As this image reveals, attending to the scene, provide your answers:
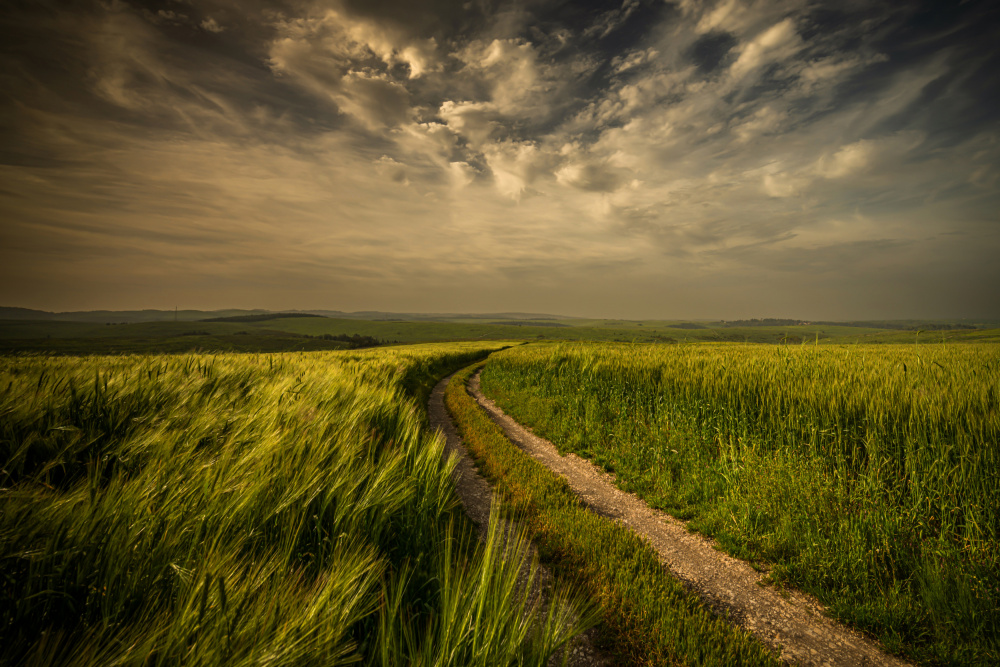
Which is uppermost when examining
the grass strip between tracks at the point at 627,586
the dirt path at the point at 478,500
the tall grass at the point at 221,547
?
the tall grass at the point at 221,547

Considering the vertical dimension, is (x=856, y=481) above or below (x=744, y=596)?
above

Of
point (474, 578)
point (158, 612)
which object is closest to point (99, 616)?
point (158, 612)

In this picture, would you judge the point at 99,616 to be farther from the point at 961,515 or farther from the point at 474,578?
the point at 961,515

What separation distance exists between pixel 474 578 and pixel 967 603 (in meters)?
4.31

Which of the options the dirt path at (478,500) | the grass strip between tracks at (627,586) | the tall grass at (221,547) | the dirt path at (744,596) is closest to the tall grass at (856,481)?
the dirt path at (744,596)

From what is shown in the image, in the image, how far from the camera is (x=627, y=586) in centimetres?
338

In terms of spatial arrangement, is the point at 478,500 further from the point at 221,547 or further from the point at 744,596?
the point at 221,547

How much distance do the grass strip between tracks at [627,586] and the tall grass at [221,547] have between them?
1.41 meters

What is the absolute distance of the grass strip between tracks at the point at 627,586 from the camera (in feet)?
9.18

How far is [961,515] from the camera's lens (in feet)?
12.1

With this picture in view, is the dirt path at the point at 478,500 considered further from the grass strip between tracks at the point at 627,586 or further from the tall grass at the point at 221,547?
the tall grass at the point at 221,547

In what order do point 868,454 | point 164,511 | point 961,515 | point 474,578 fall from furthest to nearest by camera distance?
point 868,454
point 961,515
point 474,578
point 164,511

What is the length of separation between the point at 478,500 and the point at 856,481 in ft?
16.0

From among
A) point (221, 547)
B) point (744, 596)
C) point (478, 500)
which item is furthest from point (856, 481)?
point (221, 547)
